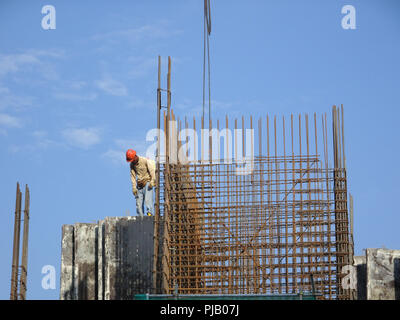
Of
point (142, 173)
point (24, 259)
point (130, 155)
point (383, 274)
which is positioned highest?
point (130, 155)

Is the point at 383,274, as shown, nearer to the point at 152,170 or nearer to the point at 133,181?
the point at 152,170

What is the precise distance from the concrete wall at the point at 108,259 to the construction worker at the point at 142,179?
1239 mm

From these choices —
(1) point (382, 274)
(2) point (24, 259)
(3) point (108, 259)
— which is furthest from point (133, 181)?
(1) point (382, 274)

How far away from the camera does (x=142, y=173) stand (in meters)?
20.2

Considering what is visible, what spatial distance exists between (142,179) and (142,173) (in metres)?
0.17

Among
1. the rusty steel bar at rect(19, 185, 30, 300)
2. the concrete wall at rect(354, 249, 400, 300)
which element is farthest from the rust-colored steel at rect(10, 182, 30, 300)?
the concrete wall at rect(354, 249, 400, 300)

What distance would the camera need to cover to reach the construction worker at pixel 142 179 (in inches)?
791

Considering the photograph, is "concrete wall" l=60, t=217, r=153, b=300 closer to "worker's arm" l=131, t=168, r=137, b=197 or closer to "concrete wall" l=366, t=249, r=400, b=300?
"worker's arm" l=131, t=168, r=137, b=197

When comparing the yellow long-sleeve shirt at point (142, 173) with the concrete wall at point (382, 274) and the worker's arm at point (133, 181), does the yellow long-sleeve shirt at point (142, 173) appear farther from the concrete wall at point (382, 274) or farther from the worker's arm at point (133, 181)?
the concrete wall at point (382, 274)

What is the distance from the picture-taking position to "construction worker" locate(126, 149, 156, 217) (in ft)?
65.9

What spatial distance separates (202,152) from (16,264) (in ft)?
20.3

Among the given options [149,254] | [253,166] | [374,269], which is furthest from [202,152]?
[374,269]
